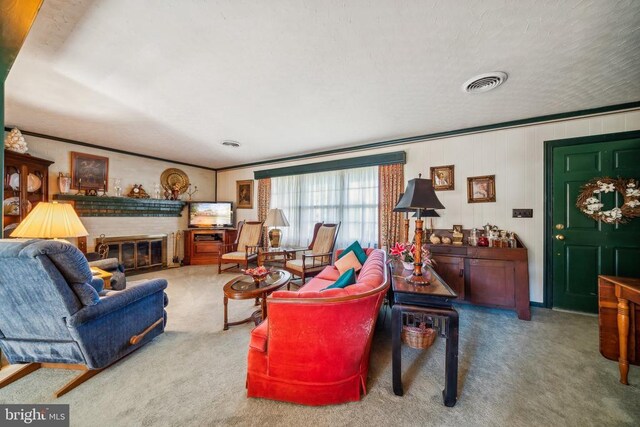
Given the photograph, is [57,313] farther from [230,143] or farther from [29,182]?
[29,182]

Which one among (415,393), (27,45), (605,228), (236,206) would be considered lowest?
(415,393)

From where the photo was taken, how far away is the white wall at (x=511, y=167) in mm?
2735

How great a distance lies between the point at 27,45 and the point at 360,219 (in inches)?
161

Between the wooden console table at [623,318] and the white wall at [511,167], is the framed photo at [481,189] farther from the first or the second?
the wooden console table at [623,318]

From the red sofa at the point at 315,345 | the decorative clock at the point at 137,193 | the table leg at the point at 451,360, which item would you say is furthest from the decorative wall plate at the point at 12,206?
the table leg at the point at 451,360

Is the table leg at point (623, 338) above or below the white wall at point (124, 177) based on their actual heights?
below

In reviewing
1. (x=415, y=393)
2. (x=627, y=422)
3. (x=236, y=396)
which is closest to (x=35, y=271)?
(x=236, y=396)

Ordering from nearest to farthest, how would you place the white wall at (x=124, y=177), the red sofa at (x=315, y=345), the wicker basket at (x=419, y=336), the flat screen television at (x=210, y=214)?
the red sofa at (x=315, y=345)
the wicker basket at (x=419, y=336)
the white wall at (x=124, y=177)
the flat screen television at (x=210, y=214)

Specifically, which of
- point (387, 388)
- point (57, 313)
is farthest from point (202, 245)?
point (387, 388)

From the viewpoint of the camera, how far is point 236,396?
4.86 ft

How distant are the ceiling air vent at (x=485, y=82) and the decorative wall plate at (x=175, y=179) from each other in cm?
577

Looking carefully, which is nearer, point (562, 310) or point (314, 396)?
point (314, 396)

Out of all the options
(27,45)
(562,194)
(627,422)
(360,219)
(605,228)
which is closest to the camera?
(627,422)

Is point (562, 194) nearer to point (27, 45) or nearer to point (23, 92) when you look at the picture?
point (27, 45)
